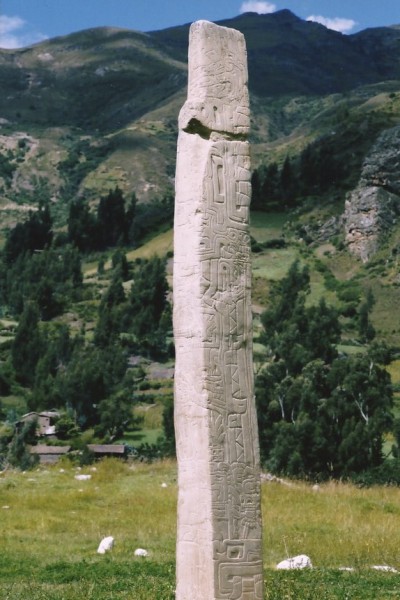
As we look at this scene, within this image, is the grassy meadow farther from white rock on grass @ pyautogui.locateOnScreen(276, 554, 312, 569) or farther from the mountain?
the mountain

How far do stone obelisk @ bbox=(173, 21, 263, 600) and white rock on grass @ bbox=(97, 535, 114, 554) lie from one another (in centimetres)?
469

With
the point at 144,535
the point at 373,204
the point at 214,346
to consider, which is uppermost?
the point at 373,204

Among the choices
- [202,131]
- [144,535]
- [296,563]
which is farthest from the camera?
[144,535]

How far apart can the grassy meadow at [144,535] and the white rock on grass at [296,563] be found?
153mm

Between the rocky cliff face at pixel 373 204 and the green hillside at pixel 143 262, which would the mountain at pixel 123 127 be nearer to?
the green hillside at pixel 143 262

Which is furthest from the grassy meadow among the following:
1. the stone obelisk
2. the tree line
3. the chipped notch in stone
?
the chipped notch in stone

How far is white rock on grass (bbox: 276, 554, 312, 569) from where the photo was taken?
10.0m

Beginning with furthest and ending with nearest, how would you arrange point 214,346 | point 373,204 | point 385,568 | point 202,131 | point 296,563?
point 373,204 → point 385,568 → point 296,563 → point 202,131 → point 214,346

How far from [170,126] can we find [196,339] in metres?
139

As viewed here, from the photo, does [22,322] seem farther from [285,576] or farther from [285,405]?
[285,576]

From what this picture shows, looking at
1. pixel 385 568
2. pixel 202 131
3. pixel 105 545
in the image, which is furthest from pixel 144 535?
pixel 202 131

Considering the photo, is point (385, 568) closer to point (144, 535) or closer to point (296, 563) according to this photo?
point (296, 563)

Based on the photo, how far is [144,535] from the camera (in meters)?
12.6

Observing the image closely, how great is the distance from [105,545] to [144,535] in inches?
47.5
